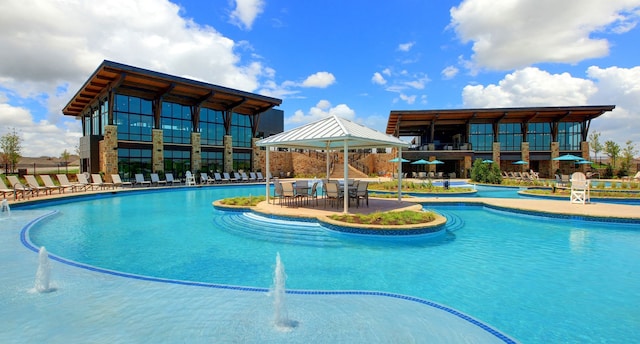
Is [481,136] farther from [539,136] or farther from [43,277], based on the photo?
[43,277]

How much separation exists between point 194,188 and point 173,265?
1664 cm

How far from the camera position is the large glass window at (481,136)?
1291 inches

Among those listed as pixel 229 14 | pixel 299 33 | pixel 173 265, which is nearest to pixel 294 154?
pixel 299 33

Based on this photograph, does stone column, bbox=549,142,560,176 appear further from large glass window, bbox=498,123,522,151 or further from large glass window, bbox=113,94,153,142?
large glass window, bbox=113,94,153,142

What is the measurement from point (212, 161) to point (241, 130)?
4152mm

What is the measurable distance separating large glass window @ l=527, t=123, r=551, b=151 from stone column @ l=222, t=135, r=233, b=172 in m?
29.3

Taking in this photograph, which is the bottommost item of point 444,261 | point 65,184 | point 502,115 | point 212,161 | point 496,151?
point 444,261

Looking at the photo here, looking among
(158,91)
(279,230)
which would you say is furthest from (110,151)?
(279,230)

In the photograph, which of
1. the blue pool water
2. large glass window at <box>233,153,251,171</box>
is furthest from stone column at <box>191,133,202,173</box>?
the blue pool water

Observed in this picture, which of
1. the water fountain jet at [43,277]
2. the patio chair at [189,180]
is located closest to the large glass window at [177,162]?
the patio chair at [189,180]

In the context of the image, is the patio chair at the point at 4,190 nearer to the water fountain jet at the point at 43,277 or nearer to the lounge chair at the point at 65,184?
the lounge chair at the point at 65,184

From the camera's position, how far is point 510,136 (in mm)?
32969

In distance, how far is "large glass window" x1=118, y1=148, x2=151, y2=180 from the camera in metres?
21.4

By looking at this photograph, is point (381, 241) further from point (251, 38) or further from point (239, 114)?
point (239, 114)
